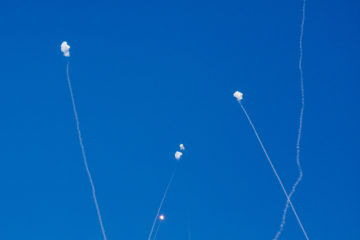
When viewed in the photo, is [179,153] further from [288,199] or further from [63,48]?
[63,48]

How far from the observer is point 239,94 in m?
23.7

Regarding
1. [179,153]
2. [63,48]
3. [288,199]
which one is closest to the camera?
[63,48]

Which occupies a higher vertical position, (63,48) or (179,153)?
(63,48)

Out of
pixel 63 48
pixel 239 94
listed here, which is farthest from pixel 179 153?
pixel 63 48

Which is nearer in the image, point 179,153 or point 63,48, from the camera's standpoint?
point 63,48

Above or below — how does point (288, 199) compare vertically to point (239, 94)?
below

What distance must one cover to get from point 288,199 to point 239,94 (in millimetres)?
6886

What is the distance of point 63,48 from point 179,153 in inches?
390

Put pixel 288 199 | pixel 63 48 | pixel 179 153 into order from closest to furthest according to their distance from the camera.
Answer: pixel 63 48 → pixel 288 199 → pixel 179 153

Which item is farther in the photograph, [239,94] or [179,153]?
[179,153]

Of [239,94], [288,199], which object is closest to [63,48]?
[239,94]

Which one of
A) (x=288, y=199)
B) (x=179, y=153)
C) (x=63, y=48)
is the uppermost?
(x=63, y=48)

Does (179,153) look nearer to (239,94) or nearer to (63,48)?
(239,94)

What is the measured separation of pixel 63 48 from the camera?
74.2 feet
